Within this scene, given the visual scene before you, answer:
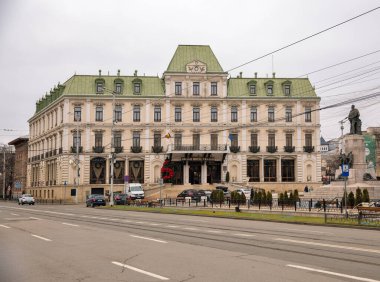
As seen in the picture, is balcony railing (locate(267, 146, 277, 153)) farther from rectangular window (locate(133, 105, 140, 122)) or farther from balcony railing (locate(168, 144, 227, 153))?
rectangular window (locate(133, 105, 140, 122))

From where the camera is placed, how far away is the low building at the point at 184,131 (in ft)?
240

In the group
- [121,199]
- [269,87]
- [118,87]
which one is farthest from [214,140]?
[121,199]

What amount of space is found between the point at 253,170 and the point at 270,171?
2666 mm

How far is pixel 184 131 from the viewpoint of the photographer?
74875mm

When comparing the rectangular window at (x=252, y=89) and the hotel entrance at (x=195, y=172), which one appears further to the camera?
the rectangular window at (x=252, y=89)

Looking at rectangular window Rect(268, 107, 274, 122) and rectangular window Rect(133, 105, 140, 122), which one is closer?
rectangular window Rect(133, 105, 140, 122)

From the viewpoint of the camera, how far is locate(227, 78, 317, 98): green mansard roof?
77000mm

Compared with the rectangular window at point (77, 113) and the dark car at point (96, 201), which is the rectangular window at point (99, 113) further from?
the dark car at point (96, 201)

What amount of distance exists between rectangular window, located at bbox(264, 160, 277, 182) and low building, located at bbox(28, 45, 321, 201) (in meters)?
0.15

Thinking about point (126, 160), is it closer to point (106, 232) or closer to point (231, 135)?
point (231, 135)

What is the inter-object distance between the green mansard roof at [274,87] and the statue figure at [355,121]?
34.8 metres

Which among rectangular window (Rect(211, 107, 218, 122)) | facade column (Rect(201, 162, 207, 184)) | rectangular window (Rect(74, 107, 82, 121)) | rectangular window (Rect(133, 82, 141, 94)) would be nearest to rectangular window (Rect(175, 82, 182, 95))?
rectangular window (Rect(211, 107, 218, 122))

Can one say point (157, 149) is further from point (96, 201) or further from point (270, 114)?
point (96, 201)

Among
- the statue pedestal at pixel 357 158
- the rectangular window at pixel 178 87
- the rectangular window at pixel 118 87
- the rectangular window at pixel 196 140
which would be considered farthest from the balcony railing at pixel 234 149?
the statue pedestal at pixel 357 158
